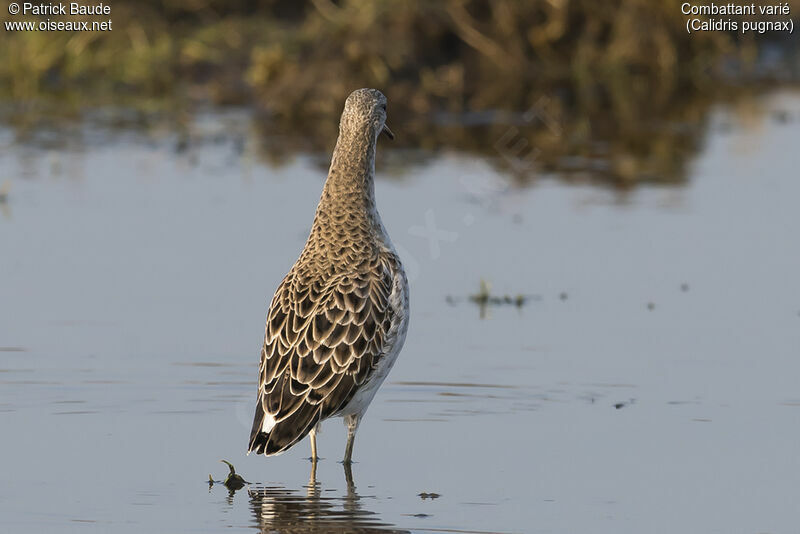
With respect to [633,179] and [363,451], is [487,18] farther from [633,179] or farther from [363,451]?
[363,451]

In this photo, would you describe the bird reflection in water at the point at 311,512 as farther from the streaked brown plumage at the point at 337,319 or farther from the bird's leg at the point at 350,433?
the bird's leg at the point at 350,433

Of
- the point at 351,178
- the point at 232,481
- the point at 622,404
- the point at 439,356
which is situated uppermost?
the point at 351,178

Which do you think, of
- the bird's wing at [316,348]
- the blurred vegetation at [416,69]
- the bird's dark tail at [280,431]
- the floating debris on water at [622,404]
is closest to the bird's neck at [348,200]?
the bird's wing at [316,348]

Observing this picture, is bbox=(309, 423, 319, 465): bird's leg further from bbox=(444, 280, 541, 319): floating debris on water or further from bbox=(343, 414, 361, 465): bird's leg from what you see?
bbox=(444, 280, 541, 319): floating debris on water

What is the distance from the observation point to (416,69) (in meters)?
22.9

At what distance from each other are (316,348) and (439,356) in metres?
2.44

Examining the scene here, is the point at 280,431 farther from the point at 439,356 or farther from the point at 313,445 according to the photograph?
the point at 439,356

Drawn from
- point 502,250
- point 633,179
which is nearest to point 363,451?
point 502,250

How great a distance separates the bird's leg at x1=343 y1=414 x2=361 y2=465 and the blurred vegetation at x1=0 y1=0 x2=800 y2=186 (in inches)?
418

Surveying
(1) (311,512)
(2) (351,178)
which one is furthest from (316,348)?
(2) (351,178)

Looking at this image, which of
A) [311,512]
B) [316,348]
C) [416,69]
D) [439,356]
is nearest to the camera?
[311,512]

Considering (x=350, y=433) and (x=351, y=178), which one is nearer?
(x=350, y=433)

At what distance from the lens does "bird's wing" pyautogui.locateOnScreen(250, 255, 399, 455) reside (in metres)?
8.34

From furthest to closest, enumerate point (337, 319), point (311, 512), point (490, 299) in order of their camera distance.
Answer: point (490, 299) → point (337, 319) → point (311, 512)
